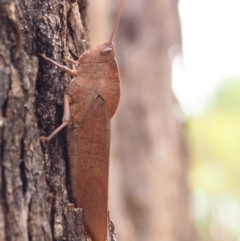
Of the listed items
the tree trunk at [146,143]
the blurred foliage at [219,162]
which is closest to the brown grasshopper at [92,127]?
the tree trunk at [146,143]

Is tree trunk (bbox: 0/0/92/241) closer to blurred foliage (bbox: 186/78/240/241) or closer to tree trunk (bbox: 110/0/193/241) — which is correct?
tree trunk (bbox: 110/0/193/241)

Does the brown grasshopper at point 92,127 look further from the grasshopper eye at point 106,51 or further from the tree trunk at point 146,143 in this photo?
the tree trunk at point 146,143

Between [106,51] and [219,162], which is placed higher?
[106,51]

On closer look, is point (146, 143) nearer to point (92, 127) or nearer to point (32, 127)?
point (92, 127)

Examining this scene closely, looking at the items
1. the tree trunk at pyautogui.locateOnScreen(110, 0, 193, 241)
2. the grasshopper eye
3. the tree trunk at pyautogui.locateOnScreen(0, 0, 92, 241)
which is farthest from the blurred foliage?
the tree trunk at pyautogui.locateOnScreen(0, 0, 92, 241)

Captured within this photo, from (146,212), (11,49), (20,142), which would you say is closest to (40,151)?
(20,142)

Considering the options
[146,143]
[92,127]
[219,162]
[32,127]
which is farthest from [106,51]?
[219,162]

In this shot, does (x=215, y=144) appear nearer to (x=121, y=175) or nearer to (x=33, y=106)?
(x=121, y=175)
